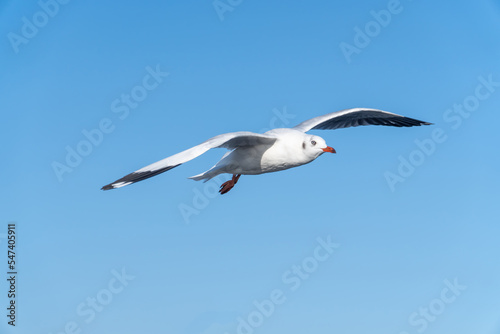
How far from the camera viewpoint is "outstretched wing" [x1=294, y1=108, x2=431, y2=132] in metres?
10.8

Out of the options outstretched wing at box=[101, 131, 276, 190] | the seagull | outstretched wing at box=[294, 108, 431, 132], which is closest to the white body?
the seagull

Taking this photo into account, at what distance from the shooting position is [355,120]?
39.2ft

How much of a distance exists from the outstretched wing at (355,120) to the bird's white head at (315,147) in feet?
4.53

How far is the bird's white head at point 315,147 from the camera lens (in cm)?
893

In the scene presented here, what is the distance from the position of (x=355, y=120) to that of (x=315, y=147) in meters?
3.28

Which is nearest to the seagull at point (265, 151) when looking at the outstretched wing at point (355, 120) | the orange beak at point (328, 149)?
the orange beak at point (328, 149)

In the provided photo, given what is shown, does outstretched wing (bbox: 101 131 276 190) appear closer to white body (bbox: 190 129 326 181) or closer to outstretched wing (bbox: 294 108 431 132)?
white body (bbox: 190 129 326 181)

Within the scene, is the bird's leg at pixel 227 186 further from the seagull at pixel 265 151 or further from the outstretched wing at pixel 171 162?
the outstretched wing at pixel 171 162

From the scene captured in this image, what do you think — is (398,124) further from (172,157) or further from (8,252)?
(8,252)

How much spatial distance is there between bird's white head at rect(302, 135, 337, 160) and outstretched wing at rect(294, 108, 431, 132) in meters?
1.38

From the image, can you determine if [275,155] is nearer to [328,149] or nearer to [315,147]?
[315,147]

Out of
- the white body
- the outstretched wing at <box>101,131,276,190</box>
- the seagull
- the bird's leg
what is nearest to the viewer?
the outstretched wing at <box>101,131,276,190</box>

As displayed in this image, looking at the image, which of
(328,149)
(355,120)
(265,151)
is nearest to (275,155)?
(265,151)

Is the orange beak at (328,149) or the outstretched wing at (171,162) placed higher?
the outstretched wing at (171,162)
